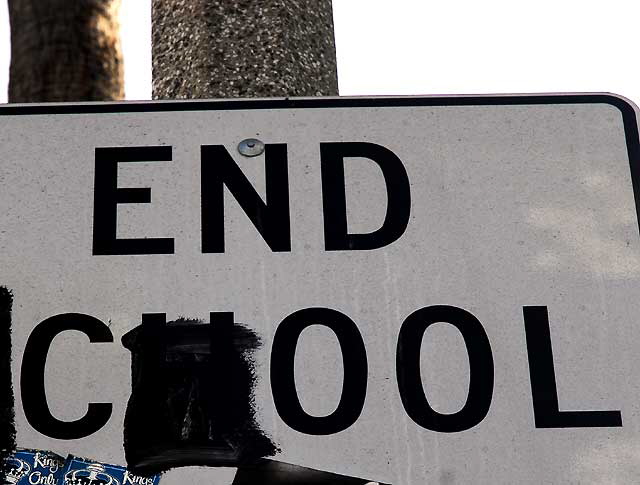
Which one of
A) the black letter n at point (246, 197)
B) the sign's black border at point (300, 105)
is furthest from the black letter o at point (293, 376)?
the sign's black border at point (300, 105)

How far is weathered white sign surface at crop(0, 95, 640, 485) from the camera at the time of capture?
A: 1.29 metres

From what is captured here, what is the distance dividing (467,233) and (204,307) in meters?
0.40

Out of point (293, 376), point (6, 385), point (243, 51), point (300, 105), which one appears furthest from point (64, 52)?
point (293, 376)

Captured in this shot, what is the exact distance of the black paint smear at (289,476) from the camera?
127 cm

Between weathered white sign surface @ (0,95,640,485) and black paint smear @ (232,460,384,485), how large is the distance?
1 cm

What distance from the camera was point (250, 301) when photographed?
4.37 ft

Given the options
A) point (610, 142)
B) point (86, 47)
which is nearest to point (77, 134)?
point (610, 142)

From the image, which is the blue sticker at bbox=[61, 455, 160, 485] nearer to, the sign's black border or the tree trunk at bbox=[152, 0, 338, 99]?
the sign's black border

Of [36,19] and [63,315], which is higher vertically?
[36,19]

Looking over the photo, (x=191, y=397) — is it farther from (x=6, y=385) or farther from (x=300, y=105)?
(x=300, y=105)

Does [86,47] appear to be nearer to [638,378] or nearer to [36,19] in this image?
[36,19]

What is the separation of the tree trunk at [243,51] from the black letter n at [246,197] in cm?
41

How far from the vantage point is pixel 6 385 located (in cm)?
130

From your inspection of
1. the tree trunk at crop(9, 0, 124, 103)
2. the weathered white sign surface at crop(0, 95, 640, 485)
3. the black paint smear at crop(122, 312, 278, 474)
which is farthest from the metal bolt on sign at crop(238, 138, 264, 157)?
the tree trunk at crop(9, 0, 124, 103)
